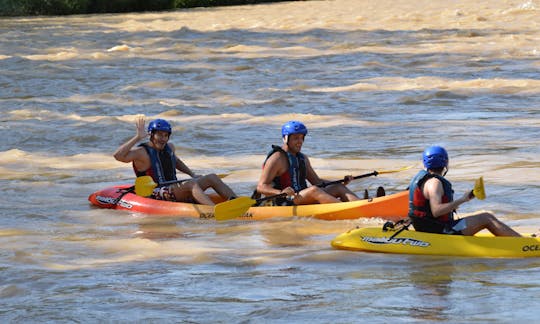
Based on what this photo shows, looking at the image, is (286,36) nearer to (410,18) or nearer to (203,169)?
(410,18)

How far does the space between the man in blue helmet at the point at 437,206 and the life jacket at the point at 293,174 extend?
2.11 metres

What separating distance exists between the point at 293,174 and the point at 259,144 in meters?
6.26

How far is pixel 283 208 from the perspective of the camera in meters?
11.2

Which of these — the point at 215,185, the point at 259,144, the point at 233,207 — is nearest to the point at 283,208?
the point at 233,207

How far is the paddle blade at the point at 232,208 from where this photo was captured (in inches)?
432

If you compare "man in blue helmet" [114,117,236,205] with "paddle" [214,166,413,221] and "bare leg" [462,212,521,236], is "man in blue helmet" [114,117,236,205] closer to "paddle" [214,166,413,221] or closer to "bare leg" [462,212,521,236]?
"paddle" [214,166,413,221]

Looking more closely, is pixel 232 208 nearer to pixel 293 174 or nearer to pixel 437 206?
pixel 293 174

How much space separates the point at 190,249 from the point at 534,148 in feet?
23.1

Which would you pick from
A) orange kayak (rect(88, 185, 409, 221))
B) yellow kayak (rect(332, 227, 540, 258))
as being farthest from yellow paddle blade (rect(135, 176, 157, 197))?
yellow kayak (rect(332, 227, 540, 258))

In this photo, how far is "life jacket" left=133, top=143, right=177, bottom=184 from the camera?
11.9 meters

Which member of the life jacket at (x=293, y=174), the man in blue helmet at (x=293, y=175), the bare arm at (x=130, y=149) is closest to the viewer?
the man in blue helmet at (x=293, y=175)

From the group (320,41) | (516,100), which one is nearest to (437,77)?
(516,100)

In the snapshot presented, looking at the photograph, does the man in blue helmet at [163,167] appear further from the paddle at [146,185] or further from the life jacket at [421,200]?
the life jacket at [421,200]

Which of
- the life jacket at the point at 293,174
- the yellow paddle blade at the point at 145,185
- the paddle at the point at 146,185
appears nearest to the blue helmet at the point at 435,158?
the life jacket at the point at 293,174
